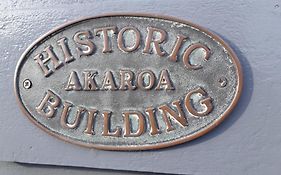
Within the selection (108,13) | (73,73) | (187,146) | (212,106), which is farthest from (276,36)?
Result: (73,73)

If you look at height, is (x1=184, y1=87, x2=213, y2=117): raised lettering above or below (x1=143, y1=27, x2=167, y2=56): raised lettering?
below

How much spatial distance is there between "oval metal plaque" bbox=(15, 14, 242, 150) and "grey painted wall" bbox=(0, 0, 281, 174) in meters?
0.05

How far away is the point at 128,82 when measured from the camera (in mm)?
1803

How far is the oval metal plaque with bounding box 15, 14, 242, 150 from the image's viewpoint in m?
1.70

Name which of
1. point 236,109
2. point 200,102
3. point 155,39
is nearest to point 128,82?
point 155,39

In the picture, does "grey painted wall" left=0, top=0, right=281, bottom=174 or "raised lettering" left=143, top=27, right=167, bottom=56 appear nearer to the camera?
"grey painted wall" left=0, top=0, right=281, bottom=174

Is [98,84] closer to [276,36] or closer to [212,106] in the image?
[212,106]

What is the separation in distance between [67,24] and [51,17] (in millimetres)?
116

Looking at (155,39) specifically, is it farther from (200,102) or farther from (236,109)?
(236,109)

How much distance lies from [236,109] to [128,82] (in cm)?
47

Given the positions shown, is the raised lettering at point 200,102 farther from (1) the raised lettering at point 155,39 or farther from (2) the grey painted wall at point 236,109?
(1) the raised lettering at point 155,39

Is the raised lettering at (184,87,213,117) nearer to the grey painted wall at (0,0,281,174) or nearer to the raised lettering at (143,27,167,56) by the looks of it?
the grey painted wall at (0,0,281,174)

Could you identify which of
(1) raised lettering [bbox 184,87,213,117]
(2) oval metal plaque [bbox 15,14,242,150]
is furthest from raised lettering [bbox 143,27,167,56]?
(1) raised lettering [bbox 184,87,213,117]

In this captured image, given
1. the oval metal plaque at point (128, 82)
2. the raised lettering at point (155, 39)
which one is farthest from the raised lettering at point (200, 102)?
the raised lettering at point (155, 39)
